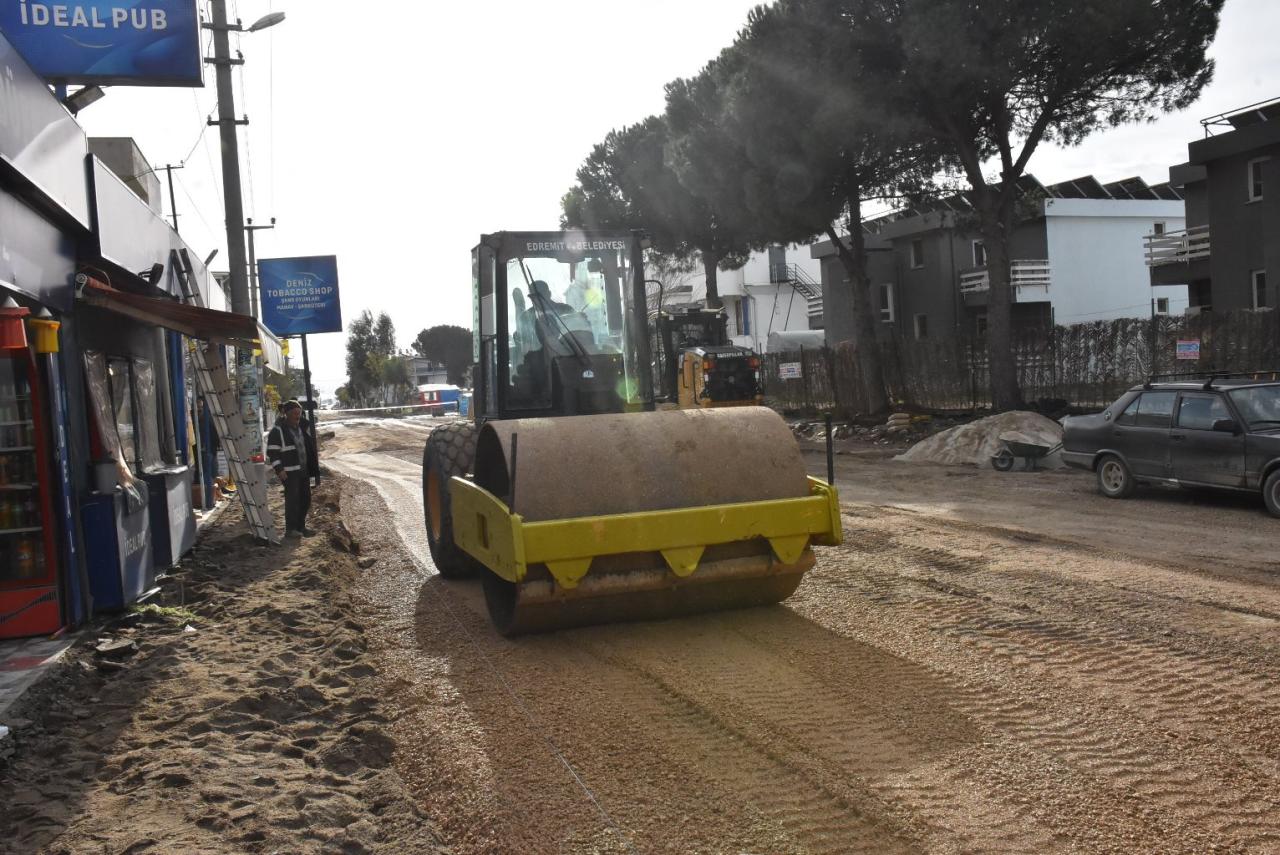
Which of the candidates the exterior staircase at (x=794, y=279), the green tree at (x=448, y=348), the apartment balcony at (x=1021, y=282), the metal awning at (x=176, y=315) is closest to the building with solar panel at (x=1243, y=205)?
the apartment balcony at (x=1021, y=282)

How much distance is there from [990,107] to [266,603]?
19063 millimetres

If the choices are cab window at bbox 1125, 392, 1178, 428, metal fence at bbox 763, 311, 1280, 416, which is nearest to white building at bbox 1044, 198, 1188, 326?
metal fence at bbox 763, 311, 1280, 416

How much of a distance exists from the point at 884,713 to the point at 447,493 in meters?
5.41

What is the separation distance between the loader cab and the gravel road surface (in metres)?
2.04

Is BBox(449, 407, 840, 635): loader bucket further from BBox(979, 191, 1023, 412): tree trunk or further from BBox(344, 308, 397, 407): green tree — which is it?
BBox(344, 308, 397, 407): green tree

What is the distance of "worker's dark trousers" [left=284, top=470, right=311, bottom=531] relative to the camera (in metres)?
13.5

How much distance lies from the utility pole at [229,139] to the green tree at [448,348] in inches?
4608

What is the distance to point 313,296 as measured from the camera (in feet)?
95.1

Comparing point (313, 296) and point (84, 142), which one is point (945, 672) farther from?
point (313, 296)

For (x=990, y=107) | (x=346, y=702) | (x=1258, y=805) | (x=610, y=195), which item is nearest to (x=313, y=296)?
(x=990, y=107)

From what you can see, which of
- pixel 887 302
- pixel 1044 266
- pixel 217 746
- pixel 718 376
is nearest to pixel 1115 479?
pixel 217 746

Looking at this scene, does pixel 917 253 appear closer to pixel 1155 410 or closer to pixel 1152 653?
pixel 1155 410

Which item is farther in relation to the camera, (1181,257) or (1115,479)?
(1181,257)

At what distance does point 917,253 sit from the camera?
42.4 metres
